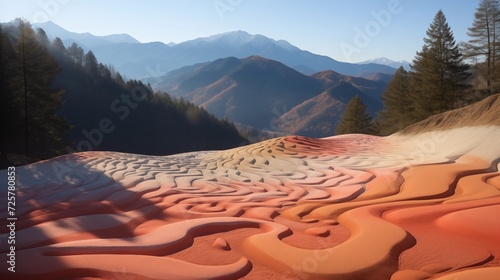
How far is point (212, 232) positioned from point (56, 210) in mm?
2216

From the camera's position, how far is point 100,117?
61.1 meters

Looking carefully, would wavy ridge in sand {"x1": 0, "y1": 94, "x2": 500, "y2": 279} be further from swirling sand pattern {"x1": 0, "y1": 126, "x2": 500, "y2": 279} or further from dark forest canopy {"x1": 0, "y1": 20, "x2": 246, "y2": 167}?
dark forest canopy {"x1": 0, "y1": 20, "x2": 246, "y2": 167}

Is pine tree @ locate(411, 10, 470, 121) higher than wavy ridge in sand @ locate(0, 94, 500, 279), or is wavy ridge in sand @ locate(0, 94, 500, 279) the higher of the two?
pine tree @ locate(411, 10, 470, 121)

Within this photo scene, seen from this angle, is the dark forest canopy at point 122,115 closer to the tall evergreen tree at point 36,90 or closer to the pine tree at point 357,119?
the tall evergreen tree at point 36,90

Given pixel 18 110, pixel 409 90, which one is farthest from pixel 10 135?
pixel 409 90

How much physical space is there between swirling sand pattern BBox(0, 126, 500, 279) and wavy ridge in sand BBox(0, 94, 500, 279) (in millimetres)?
15

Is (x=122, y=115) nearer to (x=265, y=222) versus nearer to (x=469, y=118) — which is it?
(x=469, y=118)

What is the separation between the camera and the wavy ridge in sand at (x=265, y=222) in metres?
2.55

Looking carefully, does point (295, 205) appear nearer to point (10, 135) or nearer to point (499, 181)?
point (499, 181)

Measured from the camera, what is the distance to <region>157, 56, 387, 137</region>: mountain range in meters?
116

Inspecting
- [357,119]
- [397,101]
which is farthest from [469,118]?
[397,101]

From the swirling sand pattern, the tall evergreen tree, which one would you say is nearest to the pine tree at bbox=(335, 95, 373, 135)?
the tall evergreen tree

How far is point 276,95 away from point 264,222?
170765 millimetres

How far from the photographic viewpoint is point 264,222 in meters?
3.54
